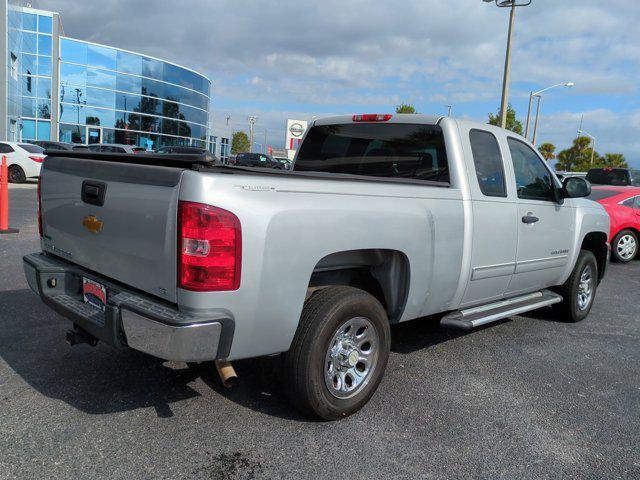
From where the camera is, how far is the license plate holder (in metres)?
3.29

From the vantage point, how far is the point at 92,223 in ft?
11.0

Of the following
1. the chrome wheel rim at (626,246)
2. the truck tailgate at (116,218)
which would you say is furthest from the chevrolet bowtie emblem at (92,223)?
the chrome wheel rim at (626,246)

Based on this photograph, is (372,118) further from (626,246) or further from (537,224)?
(626,246)

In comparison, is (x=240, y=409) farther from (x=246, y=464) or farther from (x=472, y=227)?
(x=472, y=227)

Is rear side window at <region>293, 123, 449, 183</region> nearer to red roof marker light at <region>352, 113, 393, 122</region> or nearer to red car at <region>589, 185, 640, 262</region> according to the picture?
red roof marker light at <region>352, 113, 393, 122</region>

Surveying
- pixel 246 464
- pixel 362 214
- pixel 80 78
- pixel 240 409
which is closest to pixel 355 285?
pixel 362 214

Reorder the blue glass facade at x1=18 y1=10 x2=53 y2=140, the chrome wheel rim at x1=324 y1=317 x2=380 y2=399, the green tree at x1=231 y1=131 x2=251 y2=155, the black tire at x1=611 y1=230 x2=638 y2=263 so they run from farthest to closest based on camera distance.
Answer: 1. the green tree at x1=231 y1=131 x2=251 y2=155
2. the blue glass facade at x1=18 y1=10 x2=53 y2=140
3. the black tire at x1=611 y1=230 x2=638 y2=263
4. the chrome wheel rim at x1=324 y1=317 x2=380 y2=399

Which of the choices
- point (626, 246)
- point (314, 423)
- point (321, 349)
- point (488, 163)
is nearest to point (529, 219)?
A: point (488, 163)

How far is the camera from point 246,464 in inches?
116

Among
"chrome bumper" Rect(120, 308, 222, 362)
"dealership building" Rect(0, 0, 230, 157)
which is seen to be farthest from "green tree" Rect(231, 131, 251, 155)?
"chrome bumper" Rect(120, 308, 222, 362)

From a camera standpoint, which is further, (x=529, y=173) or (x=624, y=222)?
(x=624, y=222)

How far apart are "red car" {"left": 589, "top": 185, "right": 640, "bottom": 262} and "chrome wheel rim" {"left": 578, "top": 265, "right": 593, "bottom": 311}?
5.23 meters

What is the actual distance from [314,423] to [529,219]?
2.66 metres

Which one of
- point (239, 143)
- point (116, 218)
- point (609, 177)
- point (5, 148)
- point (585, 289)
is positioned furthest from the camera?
point (239, 143)
